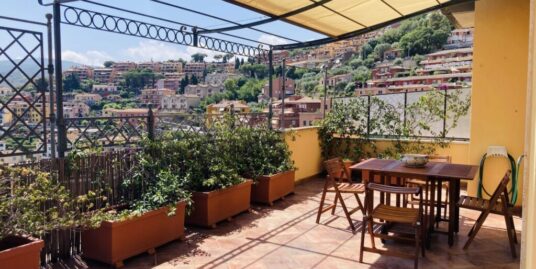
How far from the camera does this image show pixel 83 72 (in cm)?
432

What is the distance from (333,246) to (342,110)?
4.20 meters

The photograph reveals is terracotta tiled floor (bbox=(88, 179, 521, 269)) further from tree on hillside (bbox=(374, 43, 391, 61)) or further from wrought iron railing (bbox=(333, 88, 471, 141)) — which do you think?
tree on hillside (bbox=(374, 43, 391, 61))

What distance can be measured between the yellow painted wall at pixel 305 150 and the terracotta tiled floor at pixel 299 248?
1.98 m

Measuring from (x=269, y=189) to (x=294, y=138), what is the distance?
1396 mm

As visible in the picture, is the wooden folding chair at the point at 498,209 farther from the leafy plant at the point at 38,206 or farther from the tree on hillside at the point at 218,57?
the tree on hillside at the point at 218,57

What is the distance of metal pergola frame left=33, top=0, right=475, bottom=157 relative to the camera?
12.6 feet

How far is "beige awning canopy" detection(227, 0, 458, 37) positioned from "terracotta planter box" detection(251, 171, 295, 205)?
2279 millimetres

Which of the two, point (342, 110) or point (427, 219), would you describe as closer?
point (427, 219)

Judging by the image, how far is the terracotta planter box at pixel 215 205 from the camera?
4902 millimetres

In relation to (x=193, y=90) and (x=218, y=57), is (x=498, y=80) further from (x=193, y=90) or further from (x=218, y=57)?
(x=193, y=90)

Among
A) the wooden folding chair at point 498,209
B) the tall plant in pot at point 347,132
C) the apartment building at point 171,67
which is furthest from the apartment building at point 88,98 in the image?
the tall plant in pot at point 347,132

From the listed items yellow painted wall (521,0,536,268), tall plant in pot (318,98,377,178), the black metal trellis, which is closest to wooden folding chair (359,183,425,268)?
yellow painted wall (521,0,536,268)

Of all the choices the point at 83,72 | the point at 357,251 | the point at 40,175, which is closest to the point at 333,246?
the point at 357,251

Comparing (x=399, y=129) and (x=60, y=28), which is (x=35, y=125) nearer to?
(x=60, y=28)
